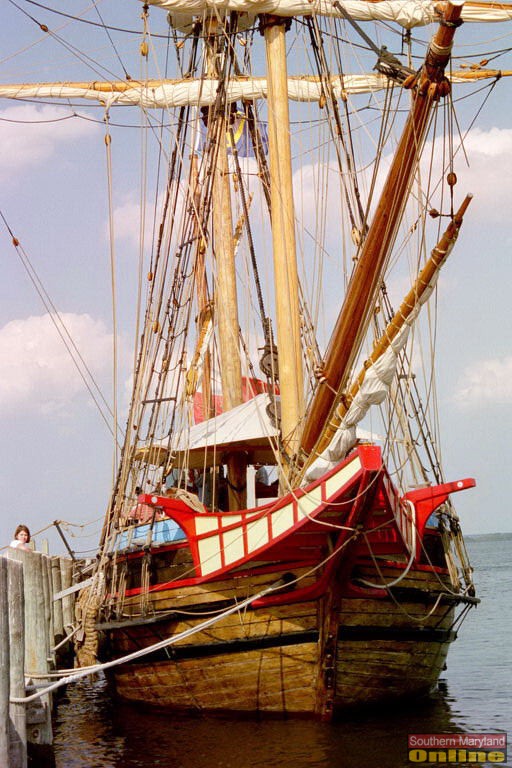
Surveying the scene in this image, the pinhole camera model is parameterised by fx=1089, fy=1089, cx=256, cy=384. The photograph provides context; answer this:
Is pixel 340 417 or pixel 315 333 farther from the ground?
pixel 315 333

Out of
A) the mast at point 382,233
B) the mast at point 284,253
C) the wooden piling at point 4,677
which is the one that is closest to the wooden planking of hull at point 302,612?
the mast at point 382,233

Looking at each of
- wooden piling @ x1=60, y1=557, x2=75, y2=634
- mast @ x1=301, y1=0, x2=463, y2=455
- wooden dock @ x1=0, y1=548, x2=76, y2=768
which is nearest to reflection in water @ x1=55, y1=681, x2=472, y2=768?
wooden dock @ x1=0, y1=548, x2=76, y2=768

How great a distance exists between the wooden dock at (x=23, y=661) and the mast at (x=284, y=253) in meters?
4.71

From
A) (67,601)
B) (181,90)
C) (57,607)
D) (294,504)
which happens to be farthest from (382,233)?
(67,601)

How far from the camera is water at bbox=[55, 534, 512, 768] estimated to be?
14445 millimetres

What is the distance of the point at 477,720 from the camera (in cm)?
1803

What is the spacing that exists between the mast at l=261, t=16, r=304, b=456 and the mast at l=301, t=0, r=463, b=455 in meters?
2.16

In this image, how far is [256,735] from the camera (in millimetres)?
15516

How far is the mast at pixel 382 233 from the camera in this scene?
12250 millimetres

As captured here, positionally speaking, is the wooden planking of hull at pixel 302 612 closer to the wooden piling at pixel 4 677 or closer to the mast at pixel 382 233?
the mast at pixel 382 233

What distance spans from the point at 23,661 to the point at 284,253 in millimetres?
8574

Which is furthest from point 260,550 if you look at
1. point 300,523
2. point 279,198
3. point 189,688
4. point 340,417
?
point 279,198

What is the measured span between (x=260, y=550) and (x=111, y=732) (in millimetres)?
4747

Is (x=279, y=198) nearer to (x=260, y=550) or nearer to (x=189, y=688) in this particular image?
(x=260, y=550)
